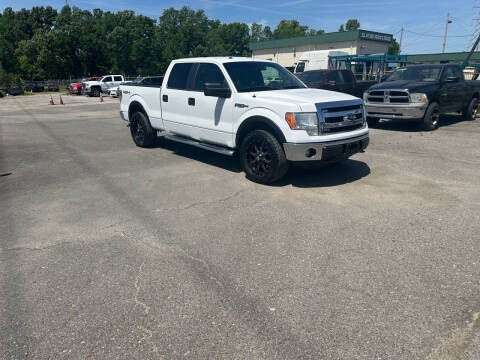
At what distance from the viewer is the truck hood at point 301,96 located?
5.42m

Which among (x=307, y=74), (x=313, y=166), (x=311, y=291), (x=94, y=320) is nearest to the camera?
(x=94, y=320)

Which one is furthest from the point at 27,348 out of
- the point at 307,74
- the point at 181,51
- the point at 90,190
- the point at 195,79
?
the point at 181,51

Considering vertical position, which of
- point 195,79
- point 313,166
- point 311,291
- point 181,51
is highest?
point 181,51

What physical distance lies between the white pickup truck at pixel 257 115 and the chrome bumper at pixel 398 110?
5.01 m

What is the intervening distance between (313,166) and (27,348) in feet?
13.8

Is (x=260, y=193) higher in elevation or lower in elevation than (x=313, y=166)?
lower

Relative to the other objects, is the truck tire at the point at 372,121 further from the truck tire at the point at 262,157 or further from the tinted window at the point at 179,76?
the truck tire at the point at 262,157

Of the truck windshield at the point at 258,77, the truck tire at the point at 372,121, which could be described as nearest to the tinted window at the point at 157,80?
the truck windshield at the point at 258,77

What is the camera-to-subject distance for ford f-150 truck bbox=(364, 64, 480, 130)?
1039 centimetres

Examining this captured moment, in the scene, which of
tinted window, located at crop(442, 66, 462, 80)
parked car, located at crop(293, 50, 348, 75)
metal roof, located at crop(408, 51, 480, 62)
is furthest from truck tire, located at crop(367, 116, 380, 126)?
metal roof, located at crop(408, 51, 480, 62)

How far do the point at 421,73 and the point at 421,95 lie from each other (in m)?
1.65

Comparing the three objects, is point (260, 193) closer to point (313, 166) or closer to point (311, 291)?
point (313, 166)

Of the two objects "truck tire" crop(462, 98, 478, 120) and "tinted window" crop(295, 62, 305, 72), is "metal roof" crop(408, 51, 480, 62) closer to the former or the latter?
"tinted window" crop(295, 62, 305, 72)

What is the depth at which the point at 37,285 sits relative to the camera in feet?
10.6
